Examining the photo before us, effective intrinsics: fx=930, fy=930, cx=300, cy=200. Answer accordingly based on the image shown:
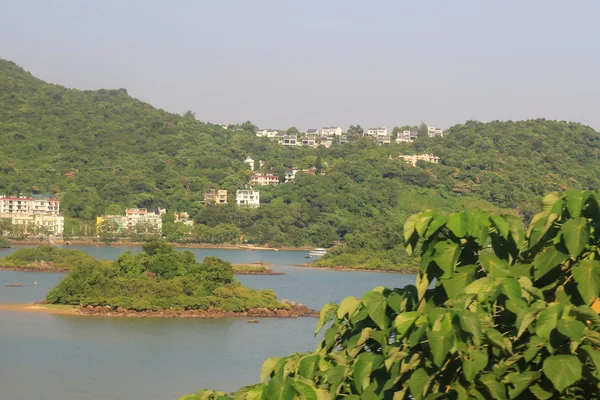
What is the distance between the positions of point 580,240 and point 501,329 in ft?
0.86

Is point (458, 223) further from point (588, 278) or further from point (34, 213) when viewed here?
point (34, 213)

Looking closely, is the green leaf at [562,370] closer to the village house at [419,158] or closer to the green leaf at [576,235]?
the green leaf at [576,235]

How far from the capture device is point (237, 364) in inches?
675

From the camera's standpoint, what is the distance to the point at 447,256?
2.15 m

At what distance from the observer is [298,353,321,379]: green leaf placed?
232 cm

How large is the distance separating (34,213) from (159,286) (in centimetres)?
3590

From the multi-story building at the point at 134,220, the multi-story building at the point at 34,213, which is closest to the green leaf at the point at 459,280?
the multi-story building at the point at 134,220

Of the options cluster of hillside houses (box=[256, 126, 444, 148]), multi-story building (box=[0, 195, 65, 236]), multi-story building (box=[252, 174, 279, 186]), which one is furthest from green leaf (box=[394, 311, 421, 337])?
cluster of hillside houses (box=[256, 126, 444, 148])

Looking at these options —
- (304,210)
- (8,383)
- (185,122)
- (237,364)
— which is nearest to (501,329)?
(8,383)

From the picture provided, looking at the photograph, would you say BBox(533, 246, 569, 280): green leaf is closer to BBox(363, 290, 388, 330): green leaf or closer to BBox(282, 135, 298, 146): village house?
BBox(363, 290, 388, 330): green leaf

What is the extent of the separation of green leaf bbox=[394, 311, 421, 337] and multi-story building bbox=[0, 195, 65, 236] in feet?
175

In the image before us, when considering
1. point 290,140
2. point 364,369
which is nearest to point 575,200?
point 364,369

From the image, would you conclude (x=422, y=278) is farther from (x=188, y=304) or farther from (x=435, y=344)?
(x=188, y=304)

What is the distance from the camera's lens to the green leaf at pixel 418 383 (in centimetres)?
200
